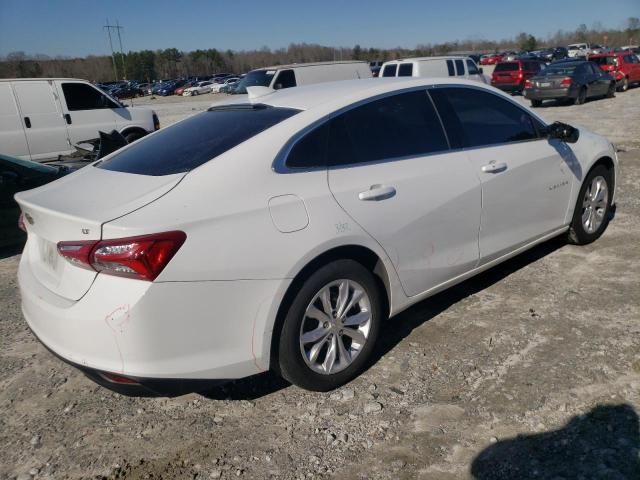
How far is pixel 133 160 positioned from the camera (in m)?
3.21

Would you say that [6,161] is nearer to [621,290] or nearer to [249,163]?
[249,163]

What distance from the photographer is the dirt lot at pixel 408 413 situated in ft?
8.40

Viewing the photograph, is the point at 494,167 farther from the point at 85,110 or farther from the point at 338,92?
the point at 85,110

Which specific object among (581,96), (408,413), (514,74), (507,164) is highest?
(507,164)

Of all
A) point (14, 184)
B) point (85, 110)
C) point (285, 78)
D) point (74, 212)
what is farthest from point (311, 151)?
point (285, 78)

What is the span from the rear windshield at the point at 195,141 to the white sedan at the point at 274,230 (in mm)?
16

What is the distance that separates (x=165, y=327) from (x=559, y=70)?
66.2 ft

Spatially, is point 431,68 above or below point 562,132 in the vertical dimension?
below

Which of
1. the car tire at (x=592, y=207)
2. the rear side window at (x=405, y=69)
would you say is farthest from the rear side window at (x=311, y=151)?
the rear side window at (x=405, y=69)

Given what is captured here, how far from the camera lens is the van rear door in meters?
10.1

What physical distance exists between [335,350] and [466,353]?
91cm

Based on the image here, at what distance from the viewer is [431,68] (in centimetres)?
1856

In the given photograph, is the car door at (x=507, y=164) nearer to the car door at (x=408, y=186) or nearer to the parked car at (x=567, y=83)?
the car door at (x=408, y=186)

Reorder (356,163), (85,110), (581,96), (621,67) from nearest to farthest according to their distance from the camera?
1. (356,163)
2. (85,110)
3. (581,96)
4. (621,67)
